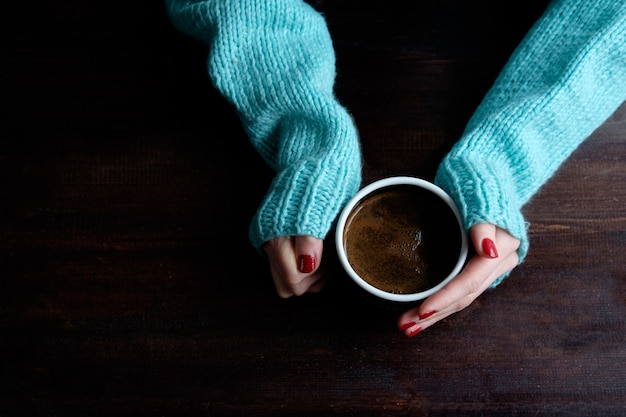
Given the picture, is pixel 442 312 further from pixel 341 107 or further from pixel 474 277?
pixel 341 107

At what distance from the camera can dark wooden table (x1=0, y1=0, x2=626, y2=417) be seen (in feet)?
2.28

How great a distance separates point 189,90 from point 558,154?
43 centimetres

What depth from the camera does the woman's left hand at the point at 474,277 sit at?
0.58 metres

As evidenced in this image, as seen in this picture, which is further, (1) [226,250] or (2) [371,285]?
(1) [226,250]

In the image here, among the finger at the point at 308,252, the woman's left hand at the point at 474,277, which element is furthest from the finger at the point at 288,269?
the woman's left hand at the point at 474,277

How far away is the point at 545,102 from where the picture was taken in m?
0.68

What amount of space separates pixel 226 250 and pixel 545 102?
373mm

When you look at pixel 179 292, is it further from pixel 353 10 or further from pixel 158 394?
pixel 353 10

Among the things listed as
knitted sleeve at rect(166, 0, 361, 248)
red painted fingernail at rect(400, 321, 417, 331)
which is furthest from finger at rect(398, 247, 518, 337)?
knitted sleeve at rect(166, 0, 361, 248)

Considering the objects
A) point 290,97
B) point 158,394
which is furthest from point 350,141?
point 158,394

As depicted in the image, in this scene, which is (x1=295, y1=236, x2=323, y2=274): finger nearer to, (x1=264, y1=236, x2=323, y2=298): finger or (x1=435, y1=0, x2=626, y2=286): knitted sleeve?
(x1=264, y1=236, x2=323, y2=298): finger

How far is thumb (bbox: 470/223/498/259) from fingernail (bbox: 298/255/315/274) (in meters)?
0.15

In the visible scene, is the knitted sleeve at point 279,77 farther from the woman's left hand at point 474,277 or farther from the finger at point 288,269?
the woman's left hand at point 474,277

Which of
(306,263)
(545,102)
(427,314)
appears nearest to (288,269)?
(306,263)
